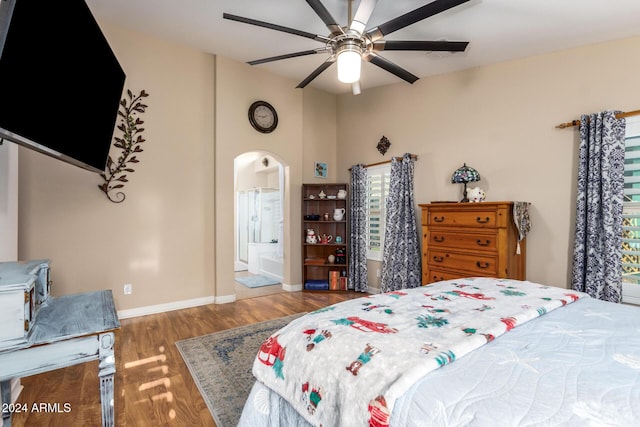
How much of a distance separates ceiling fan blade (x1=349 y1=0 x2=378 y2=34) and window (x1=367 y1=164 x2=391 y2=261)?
8.03ft

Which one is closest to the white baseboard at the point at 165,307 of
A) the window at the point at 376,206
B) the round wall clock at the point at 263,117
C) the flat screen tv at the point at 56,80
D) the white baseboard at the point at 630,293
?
the flat screen tv at the point at 56,80

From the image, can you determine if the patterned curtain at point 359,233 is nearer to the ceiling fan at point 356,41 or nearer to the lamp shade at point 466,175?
the lamp shade at point 466,175

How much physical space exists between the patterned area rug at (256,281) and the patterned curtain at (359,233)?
140 centimetres

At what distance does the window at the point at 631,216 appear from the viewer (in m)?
2.63

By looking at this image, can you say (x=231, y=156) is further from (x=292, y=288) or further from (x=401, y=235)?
(x=401, y=235)

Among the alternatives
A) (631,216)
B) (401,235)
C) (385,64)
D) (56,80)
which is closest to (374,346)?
(56,80)

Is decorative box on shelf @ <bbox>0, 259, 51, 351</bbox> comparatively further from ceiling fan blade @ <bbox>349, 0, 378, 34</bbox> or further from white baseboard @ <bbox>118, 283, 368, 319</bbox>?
white baseboard @ <bbox>118, 283, 368, 319</bbox>

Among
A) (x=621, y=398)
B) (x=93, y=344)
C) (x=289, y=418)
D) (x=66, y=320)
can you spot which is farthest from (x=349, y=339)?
(x=66, y=320)

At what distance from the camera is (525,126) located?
10.6 ft

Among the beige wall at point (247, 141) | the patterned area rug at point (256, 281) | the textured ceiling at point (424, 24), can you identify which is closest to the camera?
the textured ceiling at point (424, 24)

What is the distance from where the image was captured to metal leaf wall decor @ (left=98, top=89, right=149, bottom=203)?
3.34m

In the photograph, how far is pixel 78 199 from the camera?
10.5ft

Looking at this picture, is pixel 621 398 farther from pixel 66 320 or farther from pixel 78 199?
pixel 78 199

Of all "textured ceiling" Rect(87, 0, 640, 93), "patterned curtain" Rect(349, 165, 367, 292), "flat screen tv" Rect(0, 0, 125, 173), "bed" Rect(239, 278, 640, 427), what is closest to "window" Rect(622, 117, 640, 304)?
"textured ceiling" Rect(87, 0, 640, 93)
